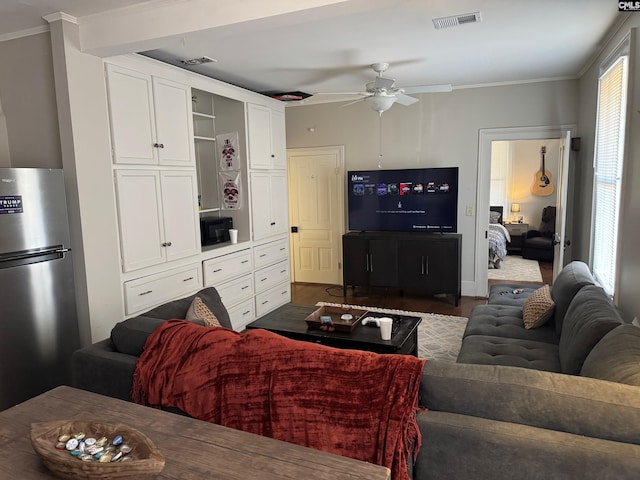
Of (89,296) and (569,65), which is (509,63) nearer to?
(569,65)

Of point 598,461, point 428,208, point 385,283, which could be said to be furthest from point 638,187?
point 385,283

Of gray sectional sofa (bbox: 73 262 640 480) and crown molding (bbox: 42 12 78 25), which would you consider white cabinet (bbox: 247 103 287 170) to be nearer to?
crown molding (bbox: 42 12 78 25)

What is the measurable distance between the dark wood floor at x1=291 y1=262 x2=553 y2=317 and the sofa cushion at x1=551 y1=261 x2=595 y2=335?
1.74 m

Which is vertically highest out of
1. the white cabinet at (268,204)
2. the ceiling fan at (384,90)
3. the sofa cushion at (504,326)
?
the ceiling fan at (384,90)

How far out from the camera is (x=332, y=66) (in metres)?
4.28

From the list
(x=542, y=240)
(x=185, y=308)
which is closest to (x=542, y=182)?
(x=542, y=240)

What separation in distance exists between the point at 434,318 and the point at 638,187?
106 inches

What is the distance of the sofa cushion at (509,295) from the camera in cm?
383

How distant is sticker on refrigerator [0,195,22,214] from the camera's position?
2603 millimetres

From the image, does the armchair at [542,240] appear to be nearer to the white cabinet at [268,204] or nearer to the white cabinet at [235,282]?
the white cabinet at [268,204]

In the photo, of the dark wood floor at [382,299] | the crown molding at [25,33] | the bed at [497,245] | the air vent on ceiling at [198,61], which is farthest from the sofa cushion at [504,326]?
the bed at [497,245]

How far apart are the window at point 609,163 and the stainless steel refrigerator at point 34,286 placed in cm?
381

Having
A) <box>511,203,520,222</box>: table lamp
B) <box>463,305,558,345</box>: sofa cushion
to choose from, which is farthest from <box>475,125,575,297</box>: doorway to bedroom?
<box>511,203,520,222</box>: table lamp

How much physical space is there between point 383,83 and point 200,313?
270cm
